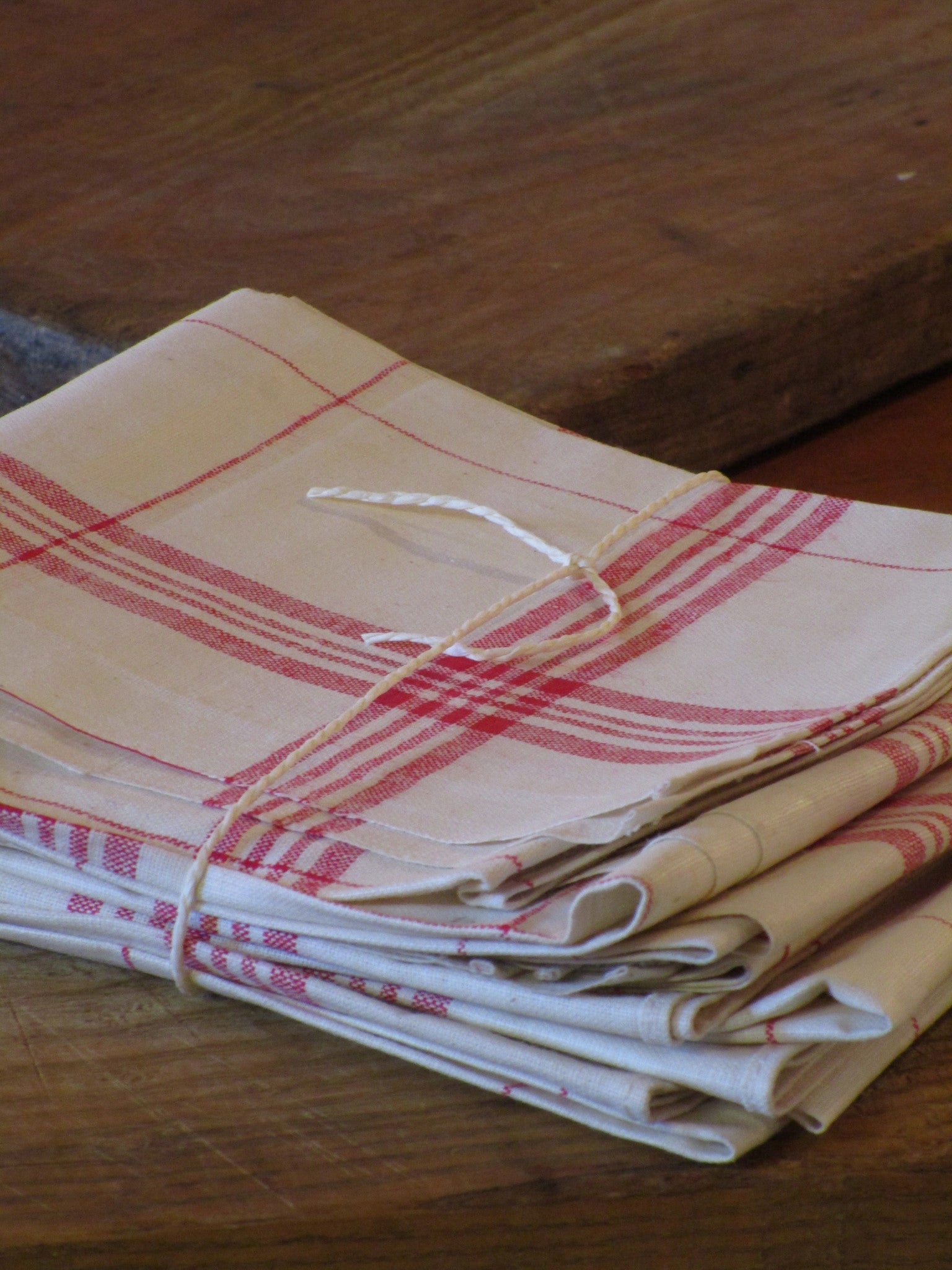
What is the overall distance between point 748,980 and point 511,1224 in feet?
0.33

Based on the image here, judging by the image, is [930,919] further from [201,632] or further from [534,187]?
[534,187]

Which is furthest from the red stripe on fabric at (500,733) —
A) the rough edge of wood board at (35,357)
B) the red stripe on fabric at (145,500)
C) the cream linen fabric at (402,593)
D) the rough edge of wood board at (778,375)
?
the rough edge of wood board at (35,357)

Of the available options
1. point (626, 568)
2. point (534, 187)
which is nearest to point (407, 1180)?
point (626, 568)

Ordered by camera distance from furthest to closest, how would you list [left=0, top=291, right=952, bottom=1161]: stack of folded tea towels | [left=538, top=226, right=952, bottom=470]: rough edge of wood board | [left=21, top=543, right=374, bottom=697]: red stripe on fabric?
[left=538, top=226, right=952, bottom=470]: rough edge of wood board → [left=21, top=543, right=374, bottom=697]: red stripe on fabric → [left=0, top=291, right=952, bottom=1161]: stack of folded tea towels

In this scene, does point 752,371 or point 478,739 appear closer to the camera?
point 478,739

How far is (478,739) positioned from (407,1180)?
5.7 inches

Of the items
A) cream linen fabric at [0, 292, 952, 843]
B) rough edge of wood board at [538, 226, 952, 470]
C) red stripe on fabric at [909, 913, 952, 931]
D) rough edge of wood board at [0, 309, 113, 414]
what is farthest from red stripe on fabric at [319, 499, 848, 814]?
rough edge of wood board at [0, 309, 113, 414]

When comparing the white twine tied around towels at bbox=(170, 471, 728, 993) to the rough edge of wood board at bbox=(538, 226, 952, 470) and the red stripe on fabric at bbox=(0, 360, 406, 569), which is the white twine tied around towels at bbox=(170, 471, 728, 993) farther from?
the rough edge of wood board at bbox=(538, 226, 952, 470)

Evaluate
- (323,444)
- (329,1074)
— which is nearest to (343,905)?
(329,1074)

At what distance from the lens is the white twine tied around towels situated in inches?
18.9

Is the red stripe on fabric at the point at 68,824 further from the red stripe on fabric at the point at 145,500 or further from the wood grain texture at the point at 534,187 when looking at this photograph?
the wood grain texture at the point at 534,187

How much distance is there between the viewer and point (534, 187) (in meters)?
1.13

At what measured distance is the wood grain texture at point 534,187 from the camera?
919mm

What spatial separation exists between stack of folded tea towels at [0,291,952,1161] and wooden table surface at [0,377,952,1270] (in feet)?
0.04
